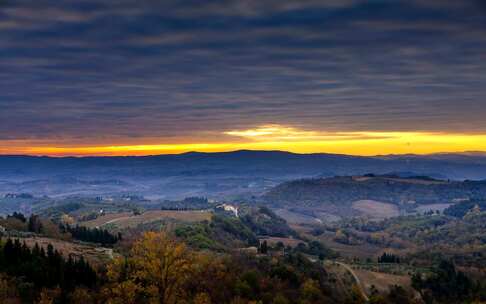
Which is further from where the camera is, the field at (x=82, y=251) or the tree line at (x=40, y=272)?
the field at (x=82, y=251)

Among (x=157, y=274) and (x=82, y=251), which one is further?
(x=82, y=251)

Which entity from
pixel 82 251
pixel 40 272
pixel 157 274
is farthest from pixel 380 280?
pixel 40 272

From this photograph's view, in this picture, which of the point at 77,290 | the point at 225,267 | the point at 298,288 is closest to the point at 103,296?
the point at 77,290

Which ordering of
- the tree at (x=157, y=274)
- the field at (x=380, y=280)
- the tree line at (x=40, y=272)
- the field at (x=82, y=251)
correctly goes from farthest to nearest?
1. the field at (x=380, y=280)
2. the field at (x=82, y=251)
3. the tree line at (x=40, y=272)
4. the tree at (x=157, y=274)

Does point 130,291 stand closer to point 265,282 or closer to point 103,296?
point 103,296

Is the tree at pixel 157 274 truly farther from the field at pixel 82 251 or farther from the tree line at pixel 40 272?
the field at pixel 82 251

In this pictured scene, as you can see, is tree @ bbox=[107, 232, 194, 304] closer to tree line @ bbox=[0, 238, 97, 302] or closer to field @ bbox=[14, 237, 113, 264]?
tree line @ bbox=[0, 238, 97, 302]

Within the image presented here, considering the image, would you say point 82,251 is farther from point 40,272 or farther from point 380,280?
point 380,280

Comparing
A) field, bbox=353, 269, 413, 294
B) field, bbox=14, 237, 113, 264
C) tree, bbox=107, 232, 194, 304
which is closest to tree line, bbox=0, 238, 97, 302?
tree, bbox=107, 232, 194, 304

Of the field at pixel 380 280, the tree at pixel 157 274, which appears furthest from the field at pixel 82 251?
the field at pixel 380 280

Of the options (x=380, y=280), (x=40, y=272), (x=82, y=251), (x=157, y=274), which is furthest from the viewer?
(x=380, y=280)

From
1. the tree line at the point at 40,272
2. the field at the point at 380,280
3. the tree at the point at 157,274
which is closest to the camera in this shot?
the tree at the point at 157,274
